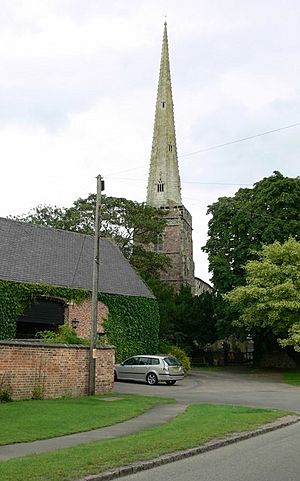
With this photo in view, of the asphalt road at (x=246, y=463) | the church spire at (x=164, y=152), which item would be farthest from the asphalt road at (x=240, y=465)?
the church spire at (x=164, y=152)

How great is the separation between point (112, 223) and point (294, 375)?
25333 millimetres

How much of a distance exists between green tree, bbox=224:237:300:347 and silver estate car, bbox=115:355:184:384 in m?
7.36

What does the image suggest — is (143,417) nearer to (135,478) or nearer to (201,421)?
(201,421)

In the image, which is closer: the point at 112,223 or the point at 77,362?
the point at 77,362

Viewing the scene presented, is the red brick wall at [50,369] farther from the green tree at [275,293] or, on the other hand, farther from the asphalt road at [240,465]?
the green tree at [275,293]

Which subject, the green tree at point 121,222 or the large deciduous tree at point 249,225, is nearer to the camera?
the large deciduous tree at point 249,225

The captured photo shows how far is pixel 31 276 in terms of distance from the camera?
101ft

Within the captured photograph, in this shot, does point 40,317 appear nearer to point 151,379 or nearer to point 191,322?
point 151,379

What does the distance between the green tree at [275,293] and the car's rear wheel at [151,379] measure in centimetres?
829

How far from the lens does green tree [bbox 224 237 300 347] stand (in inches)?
1246

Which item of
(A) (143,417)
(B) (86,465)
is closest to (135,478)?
(B) (86,465)

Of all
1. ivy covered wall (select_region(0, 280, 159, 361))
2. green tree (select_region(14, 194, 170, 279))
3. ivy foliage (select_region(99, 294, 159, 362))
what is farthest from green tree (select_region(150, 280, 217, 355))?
ivy covered wall (select_region(0, 280, 159, 361))

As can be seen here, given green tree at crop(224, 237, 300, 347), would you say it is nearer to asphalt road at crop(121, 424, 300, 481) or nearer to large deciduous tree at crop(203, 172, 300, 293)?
large deciduous tree at crop(203, 172, 300, 293)

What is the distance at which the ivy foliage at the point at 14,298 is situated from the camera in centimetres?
2839
